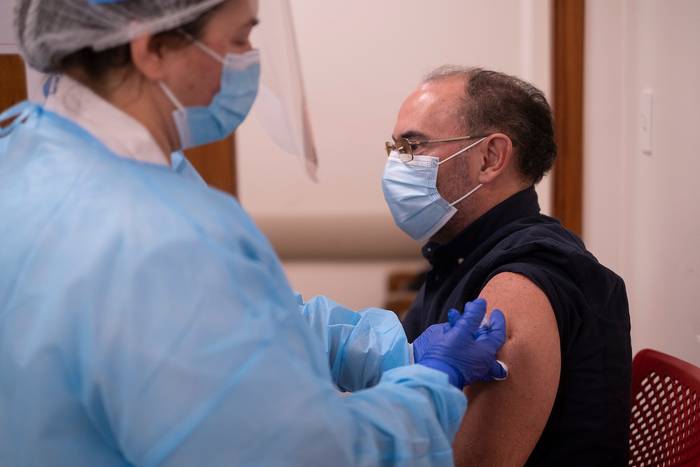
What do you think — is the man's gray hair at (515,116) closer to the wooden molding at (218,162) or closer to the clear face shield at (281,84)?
the clear face shield at (281,84)

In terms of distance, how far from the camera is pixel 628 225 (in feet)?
7.97

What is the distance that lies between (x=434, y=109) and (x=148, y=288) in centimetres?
98

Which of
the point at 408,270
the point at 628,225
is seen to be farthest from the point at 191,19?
the point at 408,270

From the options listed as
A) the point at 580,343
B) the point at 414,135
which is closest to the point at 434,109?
the point at 414,135

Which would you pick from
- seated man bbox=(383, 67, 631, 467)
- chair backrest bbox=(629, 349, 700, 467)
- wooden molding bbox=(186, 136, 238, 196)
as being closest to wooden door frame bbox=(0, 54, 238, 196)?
wooden molding bbox=(186, 136, 238, 196)

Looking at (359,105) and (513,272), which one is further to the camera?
(359,105)

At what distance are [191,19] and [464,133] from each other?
835 mm

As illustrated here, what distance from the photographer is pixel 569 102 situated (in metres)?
2.56

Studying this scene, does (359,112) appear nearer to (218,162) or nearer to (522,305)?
(218,162)

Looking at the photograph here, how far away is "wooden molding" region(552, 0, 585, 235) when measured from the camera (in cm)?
253

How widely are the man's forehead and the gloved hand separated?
1.74ft

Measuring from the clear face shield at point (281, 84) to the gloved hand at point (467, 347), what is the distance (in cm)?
31

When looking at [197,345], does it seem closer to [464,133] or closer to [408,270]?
[464,133]

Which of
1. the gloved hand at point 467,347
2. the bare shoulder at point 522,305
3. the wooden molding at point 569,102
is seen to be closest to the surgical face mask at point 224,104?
the gloved hand at point 467,347
